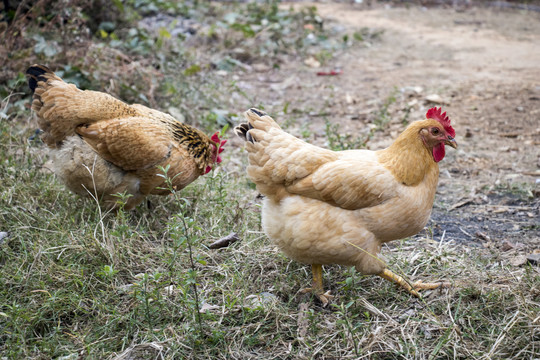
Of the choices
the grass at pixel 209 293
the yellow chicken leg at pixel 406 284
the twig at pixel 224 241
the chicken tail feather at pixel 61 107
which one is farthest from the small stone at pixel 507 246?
the chicken tail feather at pixel 61 107

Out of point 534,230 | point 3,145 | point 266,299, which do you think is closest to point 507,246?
point 534,230

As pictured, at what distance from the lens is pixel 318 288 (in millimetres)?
3455

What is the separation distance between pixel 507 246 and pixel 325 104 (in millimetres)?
3814

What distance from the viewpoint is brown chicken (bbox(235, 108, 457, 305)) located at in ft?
10.4

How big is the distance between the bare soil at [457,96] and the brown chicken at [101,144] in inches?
78.4

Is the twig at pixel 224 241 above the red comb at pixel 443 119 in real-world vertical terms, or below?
below

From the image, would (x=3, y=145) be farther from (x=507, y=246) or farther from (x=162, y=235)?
(x=507, y=246)

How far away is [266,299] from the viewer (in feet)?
10.9

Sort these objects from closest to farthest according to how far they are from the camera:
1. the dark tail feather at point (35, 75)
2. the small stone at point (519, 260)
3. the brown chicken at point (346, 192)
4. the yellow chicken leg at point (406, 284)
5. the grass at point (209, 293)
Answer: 1. the grass at point (209, 293)
2. the brown chicken at point (346, 192)
3. the yellow chicken leg at point (406, 284)
4. the small stone at point (519, 260)
5. the dark tail feather at point (35, 75)

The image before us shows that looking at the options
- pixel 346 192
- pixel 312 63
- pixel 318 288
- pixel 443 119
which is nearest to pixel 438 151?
pixel 443 119

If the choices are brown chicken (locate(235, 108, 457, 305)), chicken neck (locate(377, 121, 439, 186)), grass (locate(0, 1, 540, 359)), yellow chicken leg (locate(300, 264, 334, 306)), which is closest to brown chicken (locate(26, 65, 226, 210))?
grass (locate(0, 1, 540, 359))

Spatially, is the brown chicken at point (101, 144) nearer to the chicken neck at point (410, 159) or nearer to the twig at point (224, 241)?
the twig at point (224, 241)

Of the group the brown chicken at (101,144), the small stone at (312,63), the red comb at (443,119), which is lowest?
the small stone at (312,63)

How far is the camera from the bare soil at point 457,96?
4.61 m
